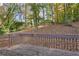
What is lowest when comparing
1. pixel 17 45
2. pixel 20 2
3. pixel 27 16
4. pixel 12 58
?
pixel 12 58

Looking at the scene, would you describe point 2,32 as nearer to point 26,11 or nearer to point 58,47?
point 26,11

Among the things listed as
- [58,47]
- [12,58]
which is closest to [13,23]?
Answer: [12,58]

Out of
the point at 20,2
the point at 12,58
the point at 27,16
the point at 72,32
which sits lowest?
the point at 12,58

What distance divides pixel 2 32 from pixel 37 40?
0.99 ft

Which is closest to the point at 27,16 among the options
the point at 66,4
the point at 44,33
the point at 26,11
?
the point at 26,11

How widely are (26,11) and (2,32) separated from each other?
0.88ft

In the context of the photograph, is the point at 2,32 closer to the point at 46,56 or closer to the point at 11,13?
the point at 11,13

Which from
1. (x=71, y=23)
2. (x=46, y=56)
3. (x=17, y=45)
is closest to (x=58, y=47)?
(x=46, y=56)

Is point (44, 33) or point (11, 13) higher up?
point (11, 13)

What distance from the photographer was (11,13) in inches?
56.4

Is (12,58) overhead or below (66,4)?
below

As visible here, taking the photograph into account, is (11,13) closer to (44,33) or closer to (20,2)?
(20,2)

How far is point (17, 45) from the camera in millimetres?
1422

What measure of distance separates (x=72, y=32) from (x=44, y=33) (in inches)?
9.2
